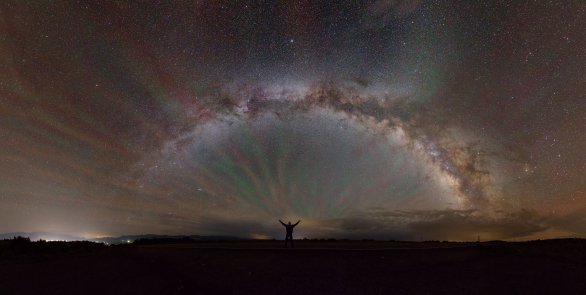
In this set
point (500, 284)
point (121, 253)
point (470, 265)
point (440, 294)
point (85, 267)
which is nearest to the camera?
point (440, 294)

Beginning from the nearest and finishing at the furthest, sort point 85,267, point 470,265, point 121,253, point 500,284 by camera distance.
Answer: point 500,284 → point 85,267 → point 470,265 → point 121,253

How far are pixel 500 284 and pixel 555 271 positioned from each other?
4.25m

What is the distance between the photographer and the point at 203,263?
17.9 m

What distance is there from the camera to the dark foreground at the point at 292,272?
579 inches

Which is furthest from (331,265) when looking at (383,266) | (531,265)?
(531,265)

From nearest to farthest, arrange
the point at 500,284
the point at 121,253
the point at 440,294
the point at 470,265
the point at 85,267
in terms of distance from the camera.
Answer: the point at 440,294 < the point at 500,284 < the point at 85,267 < the point at 470,265 < the point at 121,253

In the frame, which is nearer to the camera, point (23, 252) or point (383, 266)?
point (383, 266)

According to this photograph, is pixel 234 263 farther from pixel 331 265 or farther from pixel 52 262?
pixel 52 262

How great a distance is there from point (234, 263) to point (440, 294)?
9538 millimetres

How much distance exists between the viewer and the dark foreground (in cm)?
1471

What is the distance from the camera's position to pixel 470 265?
1827 centimetres

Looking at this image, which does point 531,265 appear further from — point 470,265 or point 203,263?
point 203,263

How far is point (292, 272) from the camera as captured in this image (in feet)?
53.2

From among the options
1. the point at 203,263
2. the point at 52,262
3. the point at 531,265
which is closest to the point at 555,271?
the point at 531,265
